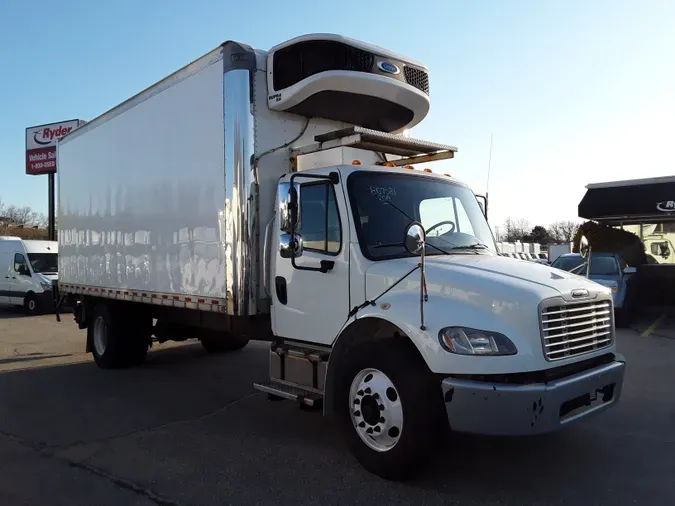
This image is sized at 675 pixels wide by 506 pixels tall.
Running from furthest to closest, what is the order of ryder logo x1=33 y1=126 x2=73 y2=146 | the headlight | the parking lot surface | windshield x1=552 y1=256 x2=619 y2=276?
ryder logo x1=33 y1=126 x2=73 y2=146
windshield x1=552 y1=256 x2=619 y2=276
the parking lot surface
the headlight

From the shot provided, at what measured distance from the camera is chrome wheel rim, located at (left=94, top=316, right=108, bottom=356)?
892 cm

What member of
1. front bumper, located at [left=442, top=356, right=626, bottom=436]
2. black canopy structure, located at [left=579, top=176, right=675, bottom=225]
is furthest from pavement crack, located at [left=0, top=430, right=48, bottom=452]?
black canopy structure, located at [left=579, top=176, right=675, bottom=225]

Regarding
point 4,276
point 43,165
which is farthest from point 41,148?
point 4,276

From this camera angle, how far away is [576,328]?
171 inches

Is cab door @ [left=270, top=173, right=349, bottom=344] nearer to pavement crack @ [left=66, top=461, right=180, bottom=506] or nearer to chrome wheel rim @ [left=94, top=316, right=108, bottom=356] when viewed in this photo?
pavement crack @ [left=66, top=461, right=180, bottom=506]

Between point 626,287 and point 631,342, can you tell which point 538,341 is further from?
point 626,287

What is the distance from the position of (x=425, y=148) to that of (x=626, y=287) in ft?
30.9

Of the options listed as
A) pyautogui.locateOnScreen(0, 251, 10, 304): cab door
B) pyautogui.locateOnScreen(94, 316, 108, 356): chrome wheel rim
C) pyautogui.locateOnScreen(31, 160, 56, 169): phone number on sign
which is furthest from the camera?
pyautogui.locateOnScreen(31, 160, 56, 169): phone number on sign

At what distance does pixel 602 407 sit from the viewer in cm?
445

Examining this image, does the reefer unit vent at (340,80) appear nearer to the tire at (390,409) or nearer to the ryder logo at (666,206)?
the tire at (390,409)

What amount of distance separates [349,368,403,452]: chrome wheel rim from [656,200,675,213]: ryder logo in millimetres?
11984

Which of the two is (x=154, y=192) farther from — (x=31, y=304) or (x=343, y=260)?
(x=31, y=304)

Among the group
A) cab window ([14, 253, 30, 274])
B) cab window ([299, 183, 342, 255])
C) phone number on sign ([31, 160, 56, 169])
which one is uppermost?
phone number on sign ([31, 160, 56, 169])

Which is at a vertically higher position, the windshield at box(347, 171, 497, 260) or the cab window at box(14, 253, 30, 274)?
the windshield at box(347, 171, 497, 260)
